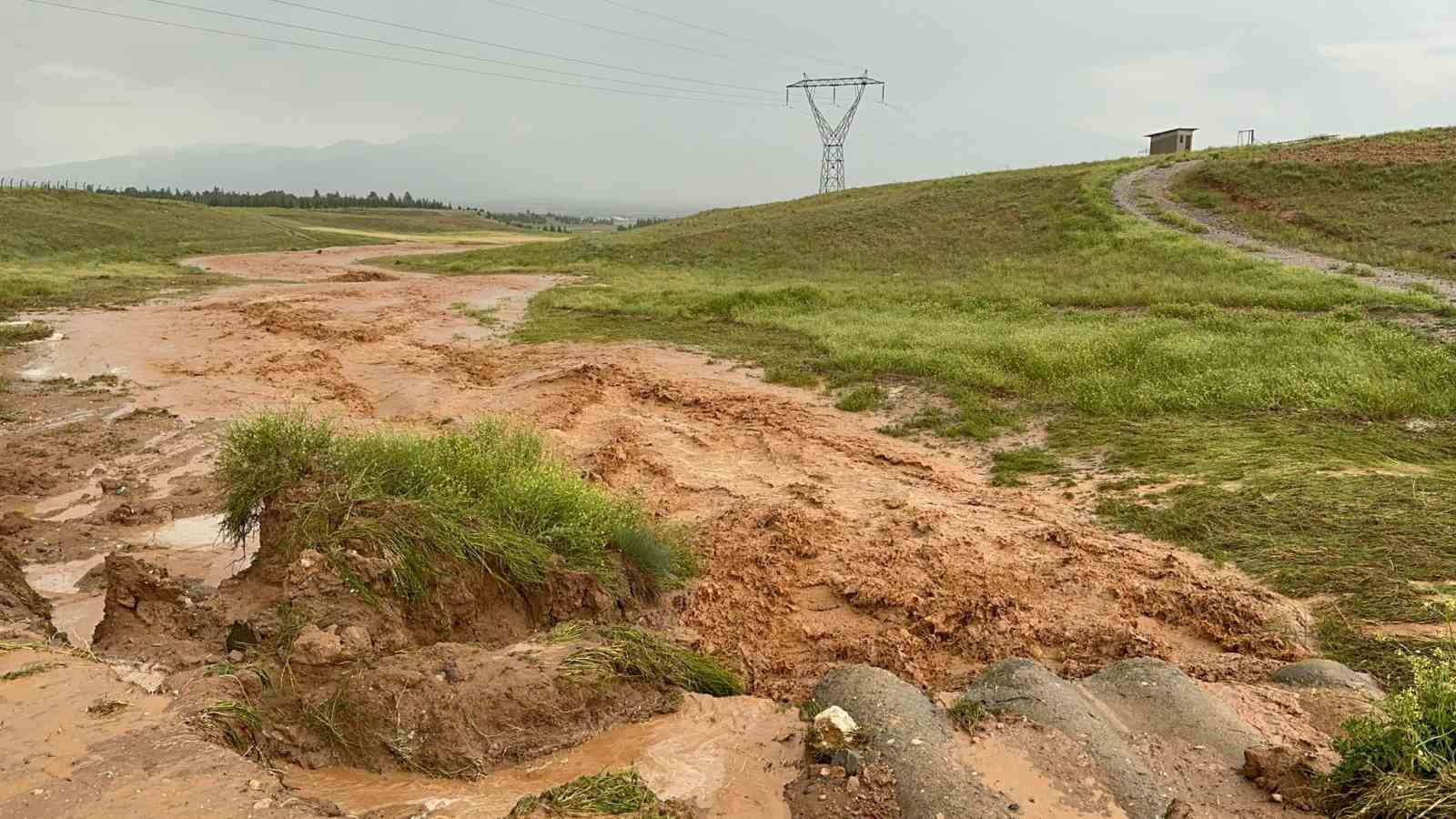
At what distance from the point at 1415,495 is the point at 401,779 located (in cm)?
721

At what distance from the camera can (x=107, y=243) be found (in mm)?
39531

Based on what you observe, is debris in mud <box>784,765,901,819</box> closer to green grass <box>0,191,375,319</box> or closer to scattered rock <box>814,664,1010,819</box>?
scattered rock <box>814,664,1010,819</box>

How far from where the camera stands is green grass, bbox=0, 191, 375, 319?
2258 centimetres

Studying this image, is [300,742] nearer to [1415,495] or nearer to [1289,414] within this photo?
[1415,495]

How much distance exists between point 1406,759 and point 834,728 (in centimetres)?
209

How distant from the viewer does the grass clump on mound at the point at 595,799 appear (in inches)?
132

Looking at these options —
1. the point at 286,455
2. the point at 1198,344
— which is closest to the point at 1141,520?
the point at 1198,344

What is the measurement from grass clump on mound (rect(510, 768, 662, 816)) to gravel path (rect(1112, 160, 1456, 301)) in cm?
1582

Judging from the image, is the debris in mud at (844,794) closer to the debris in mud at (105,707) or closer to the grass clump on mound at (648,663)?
the grass clump on mound at (648,663)

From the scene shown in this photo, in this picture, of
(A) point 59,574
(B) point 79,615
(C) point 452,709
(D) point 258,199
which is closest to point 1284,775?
(C) point 452,709

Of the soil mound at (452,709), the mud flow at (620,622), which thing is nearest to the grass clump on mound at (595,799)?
the mud flow at (620,622)

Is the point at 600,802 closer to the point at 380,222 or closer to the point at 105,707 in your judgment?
the point at 105,707

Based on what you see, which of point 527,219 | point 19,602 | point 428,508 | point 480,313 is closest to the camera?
point 19,602

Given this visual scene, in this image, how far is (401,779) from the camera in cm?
371
